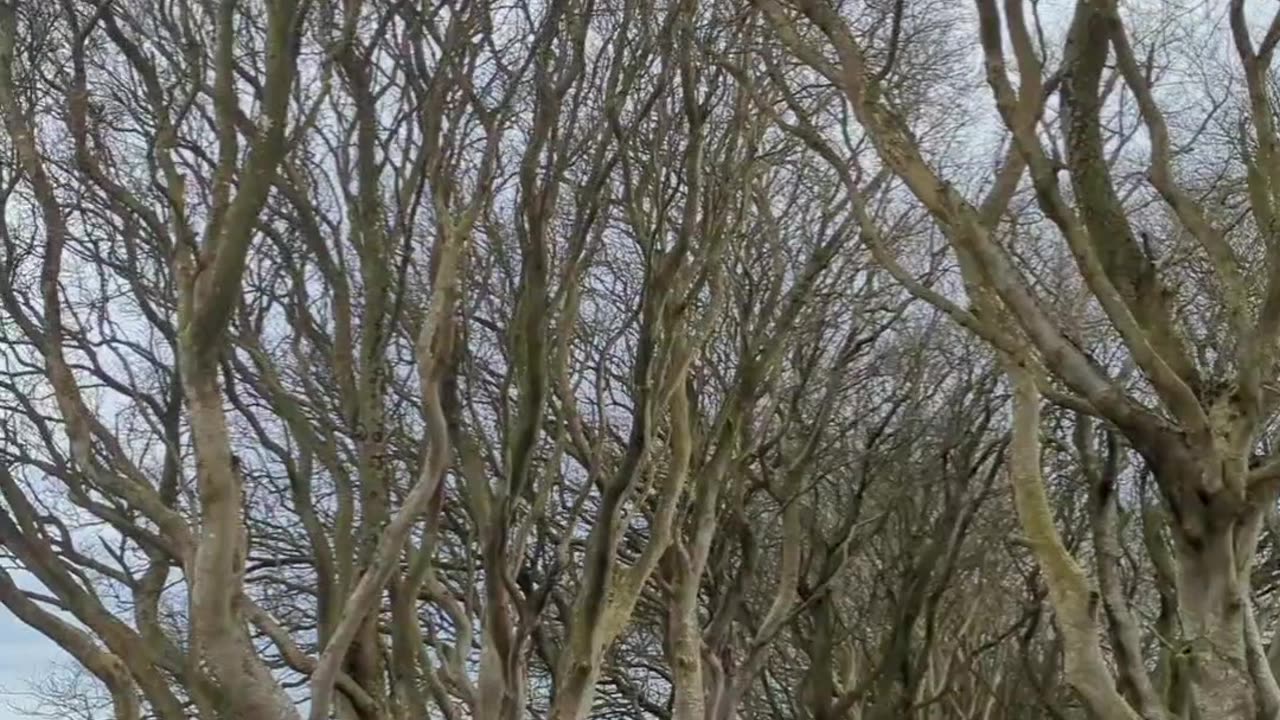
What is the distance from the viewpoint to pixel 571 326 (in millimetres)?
9000

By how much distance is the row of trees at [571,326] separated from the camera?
18.2 feet

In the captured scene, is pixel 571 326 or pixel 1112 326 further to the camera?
pixel 571 326

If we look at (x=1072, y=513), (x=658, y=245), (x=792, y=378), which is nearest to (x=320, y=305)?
(x=658, y=245)

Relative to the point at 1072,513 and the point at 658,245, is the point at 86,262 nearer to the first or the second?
the point at 658,245

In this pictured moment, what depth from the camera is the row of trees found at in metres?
5.55

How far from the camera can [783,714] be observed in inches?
674

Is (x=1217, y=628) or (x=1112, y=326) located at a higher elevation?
(x=1112, y=326)

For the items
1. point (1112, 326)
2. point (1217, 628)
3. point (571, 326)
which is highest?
point (571, 326)

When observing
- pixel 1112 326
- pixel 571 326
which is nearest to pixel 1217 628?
pixel 1112 326

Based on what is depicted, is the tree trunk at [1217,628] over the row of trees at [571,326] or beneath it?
beneath

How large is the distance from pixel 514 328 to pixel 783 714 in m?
11.0

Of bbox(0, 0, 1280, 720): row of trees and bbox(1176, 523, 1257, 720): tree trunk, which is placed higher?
bbox(0, 0, 1280, 720): row of trees

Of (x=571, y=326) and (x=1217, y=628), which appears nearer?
(x=1217, y=628)

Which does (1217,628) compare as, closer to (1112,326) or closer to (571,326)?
(1112,326)
